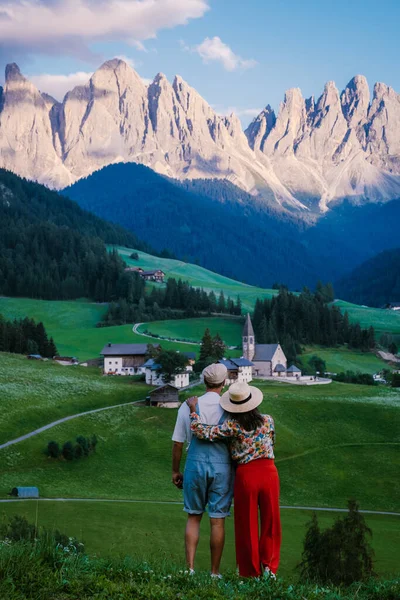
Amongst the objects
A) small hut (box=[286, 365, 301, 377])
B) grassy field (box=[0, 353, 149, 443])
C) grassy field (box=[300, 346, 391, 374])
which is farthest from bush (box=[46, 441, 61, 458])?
grassy field (box=[300, 346, 391, 374])

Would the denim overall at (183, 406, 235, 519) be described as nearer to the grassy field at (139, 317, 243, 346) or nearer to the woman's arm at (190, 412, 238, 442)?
the woman's arm at (190, 412, 238, 442)

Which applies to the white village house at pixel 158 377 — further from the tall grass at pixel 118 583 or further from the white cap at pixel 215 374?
the tall grass at pixel 118 583

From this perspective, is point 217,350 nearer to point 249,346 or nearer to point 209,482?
point 249,346

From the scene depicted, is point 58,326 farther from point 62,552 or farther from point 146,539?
point 62,552

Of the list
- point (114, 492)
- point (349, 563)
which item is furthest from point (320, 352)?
point (349, 563)

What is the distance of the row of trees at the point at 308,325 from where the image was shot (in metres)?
171

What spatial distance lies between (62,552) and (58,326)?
6996 inches

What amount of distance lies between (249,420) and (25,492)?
4678 cm

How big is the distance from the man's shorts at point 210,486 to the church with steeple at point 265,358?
381ft

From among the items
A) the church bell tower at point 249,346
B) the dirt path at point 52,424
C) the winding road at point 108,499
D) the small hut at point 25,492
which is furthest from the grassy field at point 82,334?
the small hut at point 25,492

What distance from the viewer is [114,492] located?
63938mm

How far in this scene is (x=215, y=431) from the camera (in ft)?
46.9

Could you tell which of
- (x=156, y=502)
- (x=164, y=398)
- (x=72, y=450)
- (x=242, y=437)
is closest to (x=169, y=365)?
(x=164, y=398)

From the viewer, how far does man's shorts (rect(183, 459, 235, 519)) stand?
1444 centimetres
